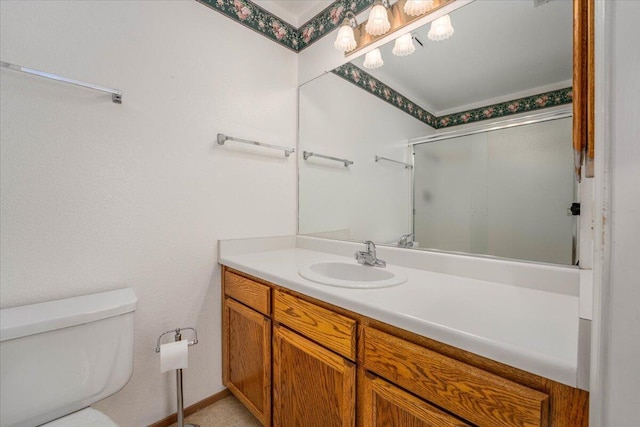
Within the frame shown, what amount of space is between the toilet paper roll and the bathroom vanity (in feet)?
0.90

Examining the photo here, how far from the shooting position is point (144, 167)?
1.28 m

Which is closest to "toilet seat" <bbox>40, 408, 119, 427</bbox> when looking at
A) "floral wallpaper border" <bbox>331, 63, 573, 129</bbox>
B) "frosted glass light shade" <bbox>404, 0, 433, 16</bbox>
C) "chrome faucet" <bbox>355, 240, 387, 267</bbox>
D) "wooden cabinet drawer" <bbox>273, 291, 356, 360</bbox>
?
"wooden cabinet drawer" <bbox>273, 291, 356, 360</bbox>

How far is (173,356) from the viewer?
118 cm

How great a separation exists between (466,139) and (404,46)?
610mm

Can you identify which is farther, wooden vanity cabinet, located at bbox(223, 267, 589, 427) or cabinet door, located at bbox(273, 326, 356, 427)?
cabinet door, located at bbox(273, 326, 356, 427)

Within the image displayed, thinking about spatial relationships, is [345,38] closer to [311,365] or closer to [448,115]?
[448,115]

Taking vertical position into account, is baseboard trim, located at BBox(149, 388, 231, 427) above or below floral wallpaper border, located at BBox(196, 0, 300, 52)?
Result: below

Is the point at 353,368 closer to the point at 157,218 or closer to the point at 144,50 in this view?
the point at 157,218

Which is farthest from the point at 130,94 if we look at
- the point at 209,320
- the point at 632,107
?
the point at 632,107

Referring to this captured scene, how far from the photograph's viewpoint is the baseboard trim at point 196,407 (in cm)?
134

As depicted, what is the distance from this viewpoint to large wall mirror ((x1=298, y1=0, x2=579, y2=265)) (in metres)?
0.99

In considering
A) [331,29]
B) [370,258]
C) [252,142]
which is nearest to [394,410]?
[370,258]

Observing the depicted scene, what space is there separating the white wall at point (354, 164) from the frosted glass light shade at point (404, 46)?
26 cm

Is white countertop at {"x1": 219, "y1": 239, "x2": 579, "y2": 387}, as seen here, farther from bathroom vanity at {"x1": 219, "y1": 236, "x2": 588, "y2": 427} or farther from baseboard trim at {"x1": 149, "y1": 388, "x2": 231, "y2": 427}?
baseboard trim at {"x1": 149, "y1": 388, "x2": 231, "y2": 427}
